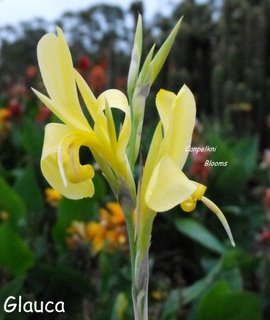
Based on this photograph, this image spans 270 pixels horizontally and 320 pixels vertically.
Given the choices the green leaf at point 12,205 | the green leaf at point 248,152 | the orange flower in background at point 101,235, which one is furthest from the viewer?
the green leaf at point 248,152

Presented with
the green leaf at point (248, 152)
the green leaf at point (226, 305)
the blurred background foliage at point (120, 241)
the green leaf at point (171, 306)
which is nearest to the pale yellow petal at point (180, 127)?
the blurred background foliage at point (120, 241)

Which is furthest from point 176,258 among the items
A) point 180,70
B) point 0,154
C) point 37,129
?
point 180,70

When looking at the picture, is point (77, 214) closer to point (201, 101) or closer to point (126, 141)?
point (126, 141)

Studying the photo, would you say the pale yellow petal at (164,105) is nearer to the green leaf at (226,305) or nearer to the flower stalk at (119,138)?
the flower stalk at (119,138)

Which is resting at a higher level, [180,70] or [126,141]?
[126,141]

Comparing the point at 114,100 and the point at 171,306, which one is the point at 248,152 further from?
the point at 114,100

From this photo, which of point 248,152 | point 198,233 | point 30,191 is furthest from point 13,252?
point 248,152

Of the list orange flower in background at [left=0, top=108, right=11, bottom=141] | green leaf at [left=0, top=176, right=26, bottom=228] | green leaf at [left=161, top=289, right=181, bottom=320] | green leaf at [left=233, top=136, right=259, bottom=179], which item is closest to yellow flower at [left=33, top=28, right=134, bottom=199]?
green leaf at [left=161, top=289, right=181, bottom=320]
